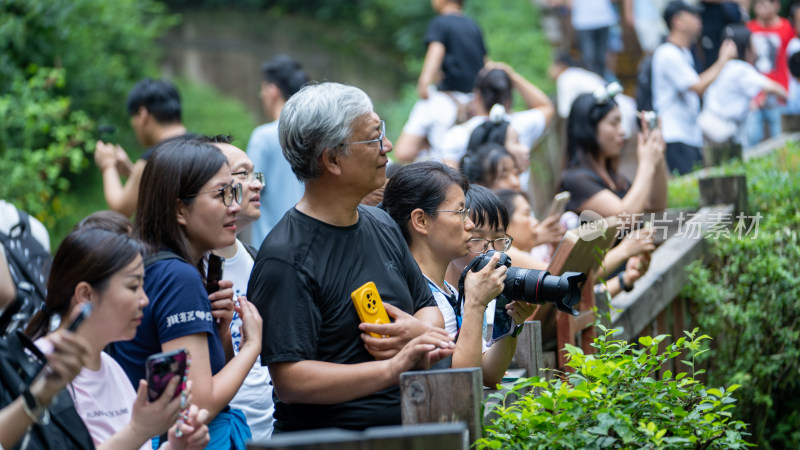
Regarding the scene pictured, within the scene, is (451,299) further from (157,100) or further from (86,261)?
(157,100)

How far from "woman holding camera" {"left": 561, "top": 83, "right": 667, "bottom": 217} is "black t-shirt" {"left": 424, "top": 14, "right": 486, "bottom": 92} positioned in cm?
229

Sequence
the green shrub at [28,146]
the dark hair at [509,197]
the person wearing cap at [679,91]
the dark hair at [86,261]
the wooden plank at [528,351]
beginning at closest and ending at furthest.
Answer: the dark hair at [86,261]
the wooden plank at [528,351]
the dark hair at [509,197]
the green shrub at [28,146]
the person wearing cap at [679,91]

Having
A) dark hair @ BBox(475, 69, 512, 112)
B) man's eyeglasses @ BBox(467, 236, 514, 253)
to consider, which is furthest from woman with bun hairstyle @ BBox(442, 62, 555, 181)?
man's eyeglasses @ BBox(467, 236, 514, 253)

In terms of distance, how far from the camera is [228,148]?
3.67 metres

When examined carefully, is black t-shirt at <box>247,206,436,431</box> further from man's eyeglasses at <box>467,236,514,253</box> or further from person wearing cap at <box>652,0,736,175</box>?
person wearing cap at <box>652,0,736,175</box>

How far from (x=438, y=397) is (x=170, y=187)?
1.15 m

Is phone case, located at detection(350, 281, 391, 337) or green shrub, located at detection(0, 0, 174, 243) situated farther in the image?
green shrub, located at detection(0, 0, 174, 243)

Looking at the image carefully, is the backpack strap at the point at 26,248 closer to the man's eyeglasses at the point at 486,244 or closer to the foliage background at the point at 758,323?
the man's eyeglasses at the point at 486,244

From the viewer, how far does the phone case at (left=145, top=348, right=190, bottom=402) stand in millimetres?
2342

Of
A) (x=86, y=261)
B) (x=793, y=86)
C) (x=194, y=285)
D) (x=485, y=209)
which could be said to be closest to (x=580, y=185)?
(x=485, y=209)

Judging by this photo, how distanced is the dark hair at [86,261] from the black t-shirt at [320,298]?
16.0 inches

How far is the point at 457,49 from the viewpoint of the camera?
8.20m

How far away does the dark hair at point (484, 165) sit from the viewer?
17.9 feet

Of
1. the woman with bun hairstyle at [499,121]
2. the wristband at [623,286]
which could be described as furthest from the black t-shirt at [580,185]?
the wristband at [623,286]
